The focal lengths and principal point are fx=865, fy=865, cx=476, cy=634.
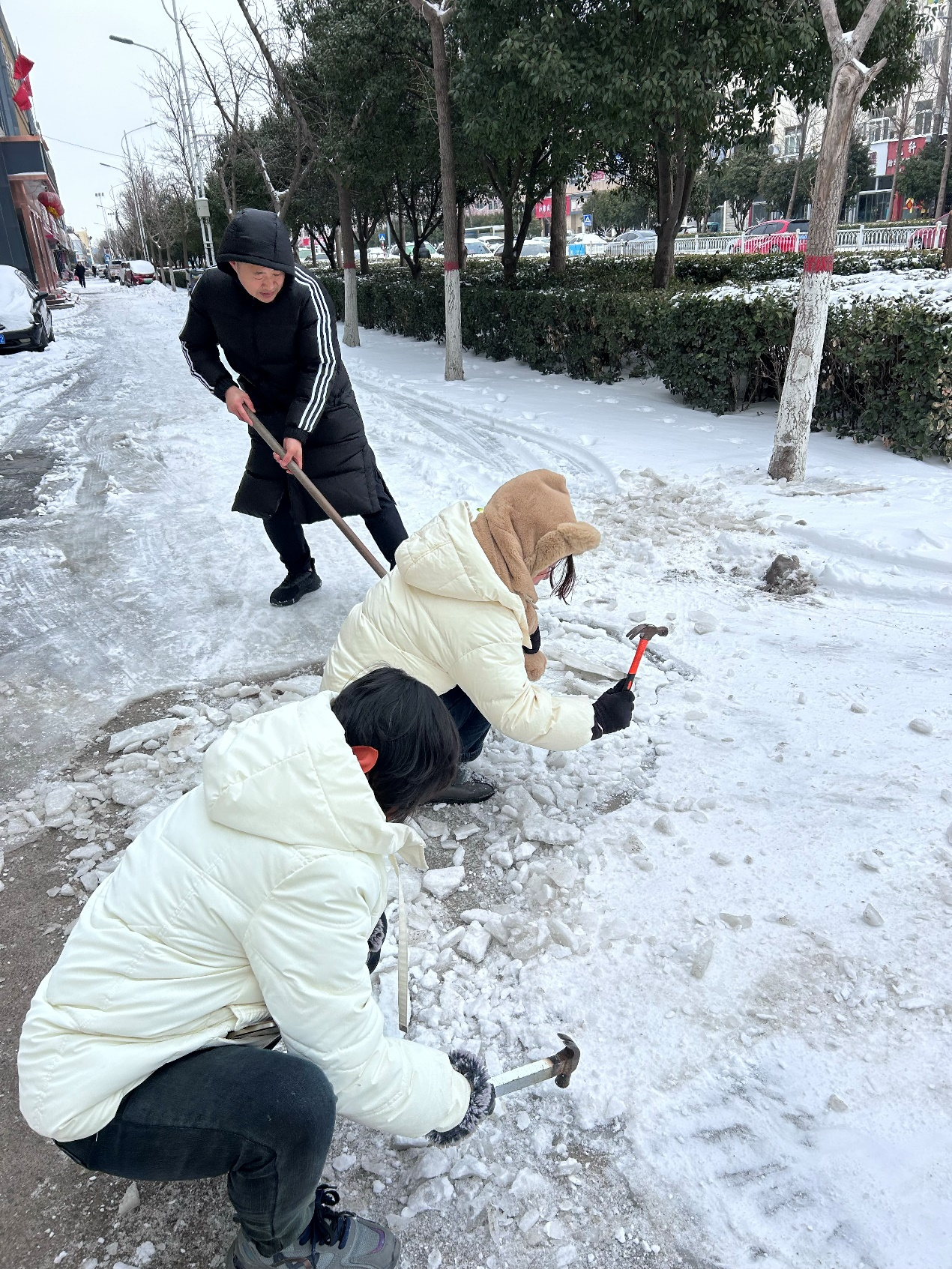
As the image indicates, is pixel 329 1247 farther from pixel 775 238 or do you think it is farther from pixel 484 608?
pixel 775 238

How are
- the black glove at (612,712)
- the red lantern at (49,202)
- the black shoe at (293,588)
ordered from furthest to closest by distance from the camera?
1. the red lantern at (49,202)
2. the black shoe at (293,588)
3. the black glove at (612,712)

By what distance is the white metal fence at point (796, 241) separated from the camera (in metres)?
22.9

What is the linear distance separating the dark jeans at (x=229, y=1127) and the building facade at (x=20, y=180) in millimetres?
26111

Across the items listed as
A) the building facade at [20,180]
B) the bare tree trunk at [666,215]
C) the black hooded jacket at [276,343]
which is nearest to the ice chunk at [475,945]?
the black hooded jacket at [276,343]

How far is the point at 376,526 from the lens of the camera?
13.4 ft

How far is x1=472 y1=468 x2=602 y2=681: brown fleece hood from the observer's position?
215cm

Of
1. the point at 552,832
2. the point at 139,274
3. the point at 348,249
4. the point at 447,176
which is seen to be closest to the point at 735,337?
the point at 447,176

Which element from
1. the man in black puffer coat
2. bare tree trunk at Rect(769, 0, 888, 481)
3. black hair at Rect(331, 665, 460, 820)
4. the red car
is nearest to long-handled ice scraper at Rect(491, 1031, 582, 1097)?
black hair at Rect(331, 665, 460, 820)

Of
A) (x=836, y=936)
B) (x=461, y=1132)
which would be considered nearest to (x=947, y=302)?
(x=836, y=936)

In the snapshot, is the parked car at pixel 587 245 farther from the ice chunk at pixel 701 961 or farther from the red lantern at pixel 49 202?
the ice chunk at pixel 701 961

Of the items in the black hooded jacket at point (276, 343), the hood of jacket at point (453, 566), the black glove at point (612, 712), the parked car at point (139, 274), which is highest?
the black hooded jacket at point (276, 343)

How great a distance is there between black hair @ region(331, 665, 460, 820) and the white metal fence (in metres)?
21.6

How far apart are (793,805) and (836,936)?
21.9 inches

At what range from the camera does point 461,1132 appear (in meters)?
1.58
